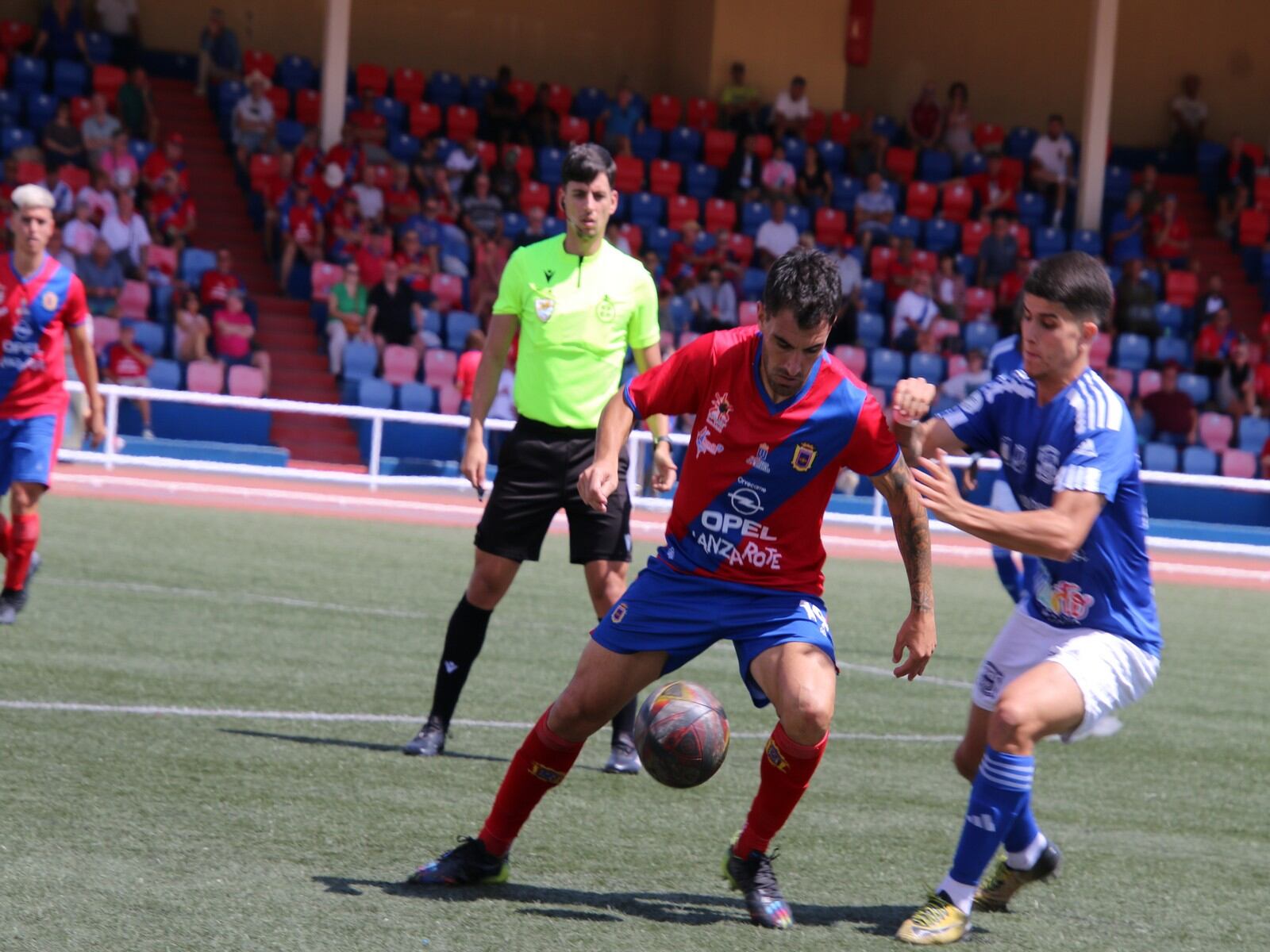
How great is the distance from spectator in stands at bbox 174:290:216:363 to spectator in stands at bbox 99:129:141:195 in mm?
2051

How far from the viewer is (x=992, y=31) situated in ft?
92.9

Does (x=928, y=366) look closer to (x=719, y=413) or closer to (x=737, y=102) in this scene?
(x=737, y=102)

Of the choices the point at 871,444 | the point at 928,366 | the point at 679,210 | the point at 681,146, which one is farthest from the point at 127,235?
the point at 871,444

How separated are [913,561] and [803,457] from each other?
39 centimetres

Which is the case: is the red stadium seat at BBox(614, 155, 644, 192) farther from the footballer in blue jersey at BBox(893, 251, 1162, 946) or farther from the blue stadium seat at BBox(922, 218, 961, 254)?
the footballer in blue jersey at BBox(893, 251, 1162, 946)

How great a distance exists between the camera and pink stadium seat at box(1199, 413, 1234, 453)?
21141 millimetres

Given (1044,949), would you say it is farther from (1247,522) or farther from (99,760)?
(1247,522)

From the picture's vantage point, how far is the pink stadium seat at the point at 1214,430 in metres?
21.1

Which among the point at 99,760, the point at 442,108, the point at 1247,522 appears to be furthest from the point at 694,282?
the point at 99,760

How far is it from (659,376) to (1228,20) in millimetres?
27665

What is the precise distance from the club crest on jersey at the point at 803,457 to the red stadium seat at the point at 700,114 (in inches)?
830

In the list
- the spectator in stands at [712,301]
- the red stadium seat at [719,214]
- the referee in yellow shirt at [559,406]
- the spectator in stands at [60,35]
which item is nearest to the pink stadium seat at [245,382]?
the spectator in stands at [712,301]

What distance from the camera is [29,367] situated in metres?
8.13

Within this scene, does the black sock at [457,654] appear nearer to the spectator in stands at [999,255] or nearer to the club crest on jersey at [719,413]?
the club crest on jersey at [719,413]
